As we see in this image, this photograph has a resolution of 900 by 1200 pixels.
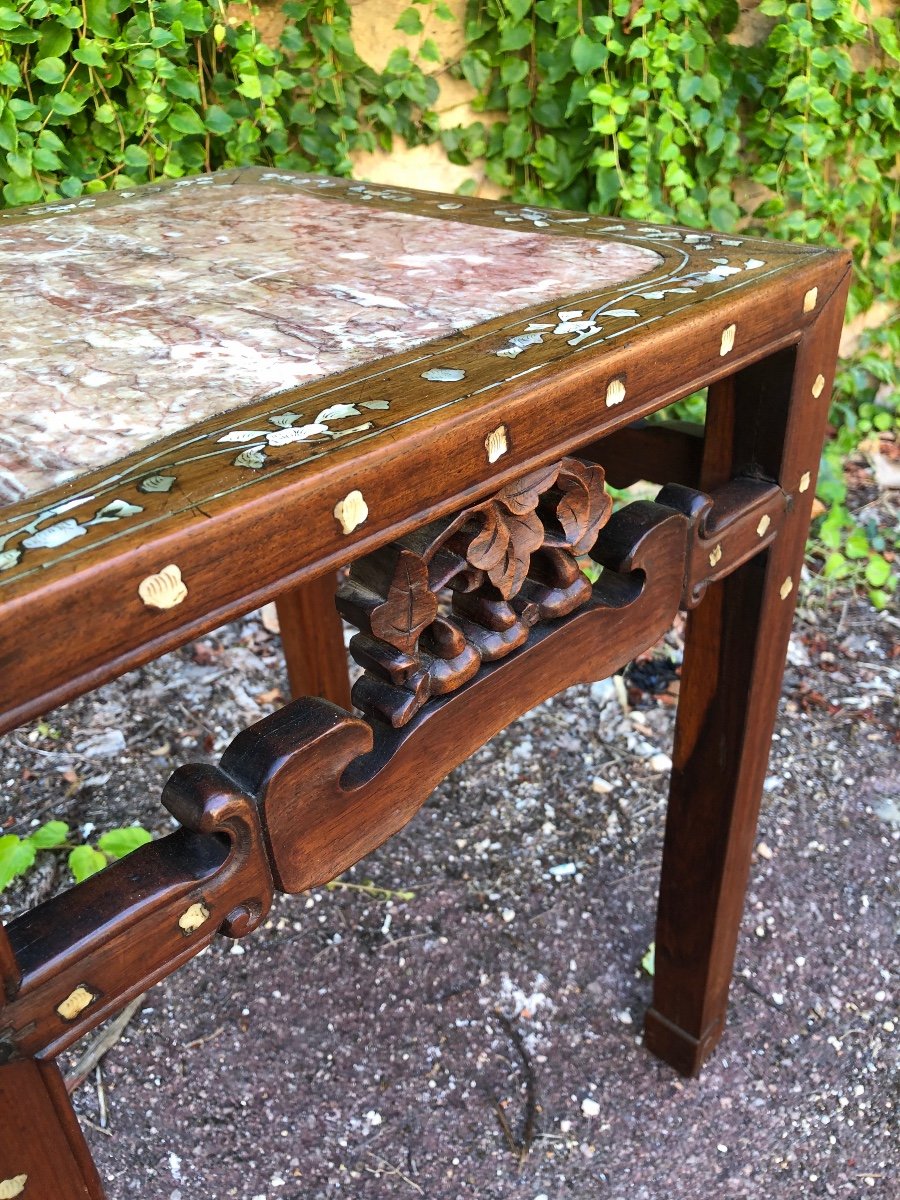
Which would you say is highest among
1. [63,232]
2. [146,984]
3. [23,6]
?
[23,6]

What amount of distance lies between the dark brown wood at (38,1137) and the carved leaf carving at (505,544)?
1.41 feet

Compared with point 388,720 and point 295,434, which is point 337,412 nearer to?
point 295,434

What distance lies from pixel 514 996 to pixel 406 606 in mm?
1021

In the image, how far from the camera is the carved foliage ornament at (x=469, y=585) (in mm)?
725

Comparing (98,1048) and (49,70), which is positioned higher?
(49,70)

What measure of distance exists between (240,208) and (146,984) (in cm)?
99

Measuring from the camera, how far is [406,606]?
730mm

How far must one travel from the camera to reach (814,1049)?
1454mm

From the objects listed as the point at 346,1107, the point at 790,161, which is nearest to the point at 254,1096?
the point at 346,1107

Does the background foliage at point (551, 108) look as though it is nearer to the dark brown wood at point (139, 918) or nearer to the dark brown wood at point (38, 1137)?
the dark brown wood at point (139, 918)

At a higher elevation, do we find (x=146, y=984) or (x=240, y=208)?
(x=240, y=208)

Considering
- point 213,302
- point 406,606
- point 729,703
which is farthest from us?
point 729,703

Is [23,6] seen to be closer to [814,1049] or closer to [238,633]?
[238,633]

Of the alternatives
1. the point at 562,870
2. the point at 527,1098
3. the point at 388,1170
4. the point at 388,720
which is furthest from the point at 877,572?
the point at 388,720
